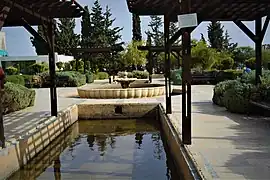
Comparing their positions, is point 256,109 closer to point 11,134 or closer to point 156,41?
point 11,134

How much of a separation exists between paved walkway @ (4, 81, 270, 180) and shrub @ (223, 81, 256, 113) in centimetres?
28

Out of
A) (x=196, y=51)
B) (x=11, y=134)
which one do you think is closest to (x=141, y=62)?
(x=196, y=51)

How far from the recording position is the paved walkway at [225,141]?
4375 mm

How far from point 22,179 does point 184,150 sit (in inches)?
102

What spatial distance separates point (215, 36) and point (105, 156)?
137 feet

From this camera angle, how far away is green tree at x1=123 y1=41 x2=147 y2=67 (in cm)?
3950

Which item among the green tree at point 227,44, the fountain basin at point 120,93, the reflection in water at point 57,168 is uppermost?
the green tree at point 227,44

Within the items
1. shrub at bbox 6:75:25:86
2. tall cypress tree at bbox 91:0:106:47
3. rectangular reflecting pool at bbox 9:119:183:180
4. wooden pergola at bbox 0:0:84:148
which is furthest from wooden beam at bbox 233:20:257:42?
tall cypress tree at bbox 91:0:106:47

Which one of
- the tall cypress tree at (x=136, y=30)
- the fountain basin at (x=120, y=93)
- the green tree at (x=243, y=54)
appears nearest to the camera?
the fountain basin at (x=120, y=93)

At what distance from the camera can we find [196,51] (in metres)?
28.1

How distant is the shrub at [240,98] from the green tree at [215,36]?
37487 millimetres

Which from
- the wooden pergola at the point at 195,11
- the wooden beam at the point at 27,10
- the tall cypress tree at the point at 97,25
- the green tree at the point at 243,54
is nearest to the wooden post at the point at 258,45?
the wooden pergola at the point at 195,11

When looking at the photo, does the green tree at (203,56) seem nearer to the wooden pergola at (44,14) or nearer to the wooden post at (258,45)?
the wooden post at (258,45)

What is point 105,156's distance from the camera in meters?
6.95
